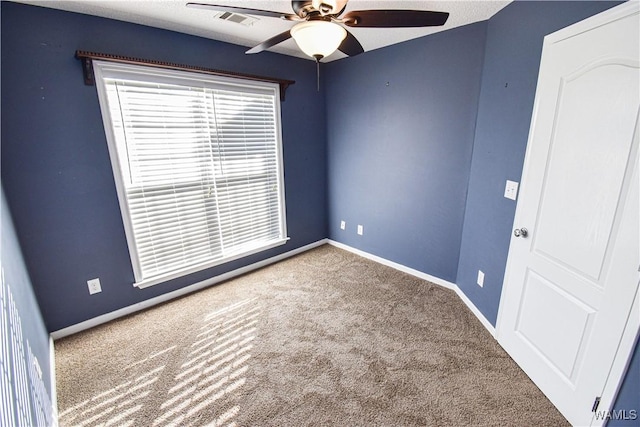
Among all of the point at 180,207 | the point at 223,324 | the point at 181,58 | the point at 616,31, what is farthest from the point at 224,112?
the point at 616,31

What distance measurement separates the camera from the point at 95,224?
2168 millimetres

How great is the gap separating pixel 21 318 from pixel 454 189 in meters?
3.07

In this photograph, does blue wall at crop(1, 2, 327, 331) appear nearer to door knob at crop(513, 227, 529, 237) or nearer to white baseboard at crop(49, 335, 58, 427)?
white baseboard at crop(49, 335, 58, 427)

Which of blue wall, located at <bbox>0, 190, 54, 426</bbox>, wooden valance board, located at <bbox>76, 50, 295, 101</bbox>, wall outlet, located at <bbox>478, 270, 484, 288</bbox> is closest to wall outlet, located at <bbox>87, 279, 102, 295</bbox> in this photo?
blue wall, located at <bbox>0, 190, 54, 426</bbox>

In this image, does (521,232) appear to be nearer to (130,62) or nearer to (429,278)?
(429,278)

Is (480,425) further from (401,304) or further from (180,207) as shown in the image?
(180,207)

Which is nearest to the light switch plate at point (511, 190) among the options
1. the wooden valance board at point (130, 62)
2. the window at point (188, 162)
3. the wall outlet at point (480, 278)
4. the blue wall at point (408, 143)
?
the blue wall at point (408, 143)

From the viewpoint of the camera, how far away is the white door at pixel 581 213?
3.91ft

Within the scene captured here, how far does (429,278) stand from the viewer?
2.95 meters

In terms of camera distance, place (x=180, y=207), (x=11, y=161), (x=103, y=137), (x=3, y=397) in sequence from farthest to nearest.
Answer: (x=180, y=207), (x=103, y=137), (x=11, y=161), (x=3, y=397)

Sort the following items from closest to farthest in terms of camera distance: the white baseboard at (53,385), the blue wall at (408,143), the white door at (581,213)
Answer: the white door at (581,213), the white baseboard at (53,385), the blue wall at (408,143)

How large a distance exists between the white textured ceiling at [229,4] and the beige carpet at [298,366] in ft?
7.60

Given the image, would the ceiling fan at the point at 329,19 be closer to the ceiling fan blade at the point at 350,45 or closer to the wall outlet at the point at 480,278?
the ceiling fan blade at the point at 350,45

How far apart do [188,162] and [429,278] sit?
262 cm
